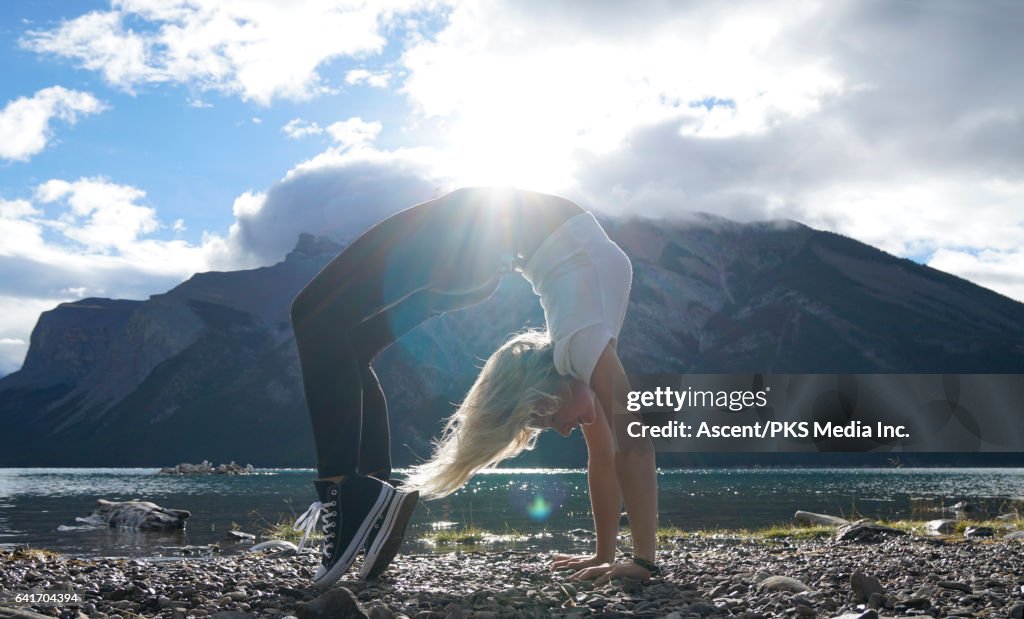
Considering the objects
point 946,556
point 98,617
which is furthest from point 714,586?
point 98,617

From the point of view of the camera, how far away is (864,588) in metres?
3.81

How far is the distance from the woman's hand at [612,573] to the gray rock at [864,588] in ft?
3.99

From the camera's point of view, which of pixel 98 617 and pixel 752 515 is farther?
pixel 752 515

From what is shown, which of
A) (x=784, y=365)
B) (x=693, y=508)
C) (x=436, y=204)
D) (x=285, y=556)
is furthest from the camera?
(x=784, y=365)

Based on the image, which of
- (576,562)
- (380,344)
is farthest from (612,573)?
(380,344)

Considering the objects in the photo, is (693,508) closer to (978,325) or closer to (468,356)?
(468,356)

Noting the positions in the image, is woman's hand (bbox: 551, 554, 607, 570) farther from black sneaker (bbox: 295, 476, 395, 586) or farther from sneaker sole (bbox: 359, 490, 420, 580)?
black sneaker (bbox: 295, 476, 395, 586)

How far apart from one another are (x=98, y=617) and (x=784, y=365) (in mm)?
174181

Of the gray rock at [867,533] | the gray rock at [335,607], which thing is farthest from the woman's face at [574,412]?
the gray rock at [867,533]

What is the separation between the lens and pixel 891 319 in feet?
573

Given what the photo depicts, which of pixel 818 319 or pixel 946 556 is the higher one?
pixel 818 319

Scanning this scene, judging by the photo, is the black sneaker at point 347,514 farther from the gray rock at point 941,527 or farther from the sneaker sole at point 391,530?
the gray rock at point 941,527

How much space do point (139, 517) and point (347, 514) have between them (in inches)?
570

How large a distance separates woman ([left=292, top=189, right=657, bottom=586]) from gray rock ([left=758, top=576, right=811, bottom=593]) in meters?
0.70
